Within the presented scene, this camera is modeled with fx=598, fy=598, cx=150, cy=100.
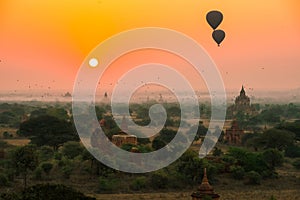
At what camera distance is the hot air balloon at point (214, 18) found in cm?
3525

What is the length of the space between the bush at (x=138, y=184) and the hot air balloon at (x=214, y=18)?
1089 centimetres

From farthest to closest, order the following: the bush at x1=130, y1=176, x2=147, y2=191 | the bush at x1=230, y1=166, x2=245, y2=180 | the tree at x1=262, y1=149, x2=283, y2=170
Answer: the tree at x1=262, y1=149, x2=283, y2=170
the bush at x1=230, y1=166, x2=245, y2=180
the bush at x1=130, y1=176, x2=147, y2=191

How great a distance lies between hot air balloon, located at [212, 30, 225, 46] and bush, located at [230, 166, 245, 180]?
7974 millimetres

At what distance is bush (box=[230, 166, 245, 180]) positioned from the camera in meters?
31.8

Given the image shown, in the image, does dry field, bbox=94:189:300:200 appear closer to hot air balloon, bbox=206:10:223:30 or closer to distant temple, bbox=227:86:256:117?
hot air balloon, bbox=206:10:223:30

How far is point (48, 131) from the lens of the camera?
4375 centimetres

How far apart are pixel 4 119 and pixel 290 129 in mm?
40193

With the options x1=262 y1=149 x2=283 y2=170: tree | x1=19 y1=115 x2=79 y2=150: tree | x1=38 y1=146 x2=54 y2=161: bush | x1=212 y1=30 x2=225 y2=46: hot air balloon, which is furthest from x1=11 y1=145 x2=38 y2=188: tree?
x1=262 y1=149 x2=283 y2=170: tree

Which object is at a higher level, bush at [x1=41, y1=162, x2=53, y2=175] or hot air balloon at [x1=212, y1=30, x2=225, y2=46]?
hot air balloon at [x1=212, y1=30, x2=225, y2=46]

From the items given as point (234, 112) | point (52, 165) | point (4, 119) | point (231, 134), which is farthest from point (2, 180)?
point (234, 112)

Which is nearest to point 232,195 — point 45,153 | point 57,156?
point 57,156

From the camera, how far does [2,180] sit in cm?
2853

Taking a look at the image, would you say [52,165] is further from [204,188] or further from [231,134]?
[231,134]

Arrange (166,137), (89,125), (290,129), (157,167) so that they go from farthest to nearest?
(89,125) → (166,137) → (290,129) → (157,167)
